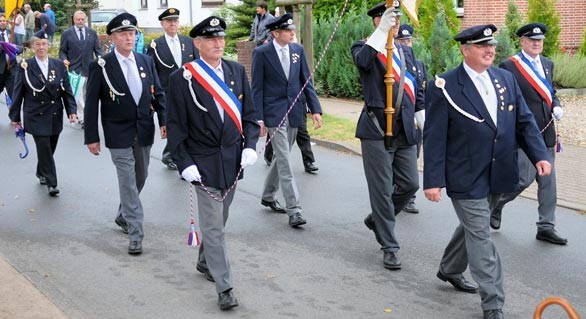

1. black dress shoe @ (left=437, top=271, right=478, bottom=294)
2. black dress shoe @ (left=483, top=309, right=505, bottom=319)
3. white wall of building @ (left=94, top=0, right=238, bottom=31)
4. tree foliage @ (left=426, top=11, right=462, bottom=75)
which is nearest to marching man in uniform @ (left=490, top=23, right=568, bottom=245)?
black dress shoe @ (left=437, top=271, right=478, bottom=294)

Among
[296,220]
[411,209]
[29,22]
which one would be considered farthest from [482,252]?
[29,22]

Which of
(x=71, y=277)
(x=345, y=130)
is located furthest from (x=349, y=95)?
(x=71, y=277)

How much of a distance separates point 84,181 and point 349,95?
9.04 metres

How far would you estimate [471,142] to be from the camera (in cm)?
652

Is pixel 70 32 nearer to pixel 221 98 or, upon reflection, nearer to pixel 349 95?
pixel 349 95

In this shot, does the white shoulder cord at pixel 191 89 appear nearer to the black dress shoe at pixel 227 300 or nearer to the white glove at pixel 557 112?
the black dress shoe at pixel 227 300

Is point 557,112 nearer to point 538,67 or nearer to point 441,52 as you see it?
point 538,67

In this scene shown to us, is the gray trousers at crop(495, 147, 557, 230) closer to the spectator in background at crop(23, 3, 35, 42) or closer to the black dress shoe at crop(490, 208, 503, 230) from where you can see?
the black dress shoe at crop(490, 208, 503, 230)

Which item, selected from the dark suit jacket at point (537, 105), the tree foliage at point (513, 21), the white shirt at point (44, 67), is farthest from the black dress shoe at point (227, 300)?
the tree foliage at point (513, 21)

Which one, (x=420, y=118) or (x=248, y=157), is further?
(x=420, y=118)

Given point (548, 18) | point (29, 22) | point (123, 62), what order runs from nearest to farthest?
1. point (123, 62)
2. point (548, 18)
3. point (29, 22)

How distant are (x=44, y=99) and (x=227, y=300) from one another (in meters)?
5.29

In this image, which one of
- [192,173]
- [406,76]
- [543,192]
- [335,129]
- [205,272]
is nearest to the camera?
[192,173]

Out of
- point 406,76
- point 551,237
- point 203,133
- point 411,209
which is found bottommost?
point 411,209
